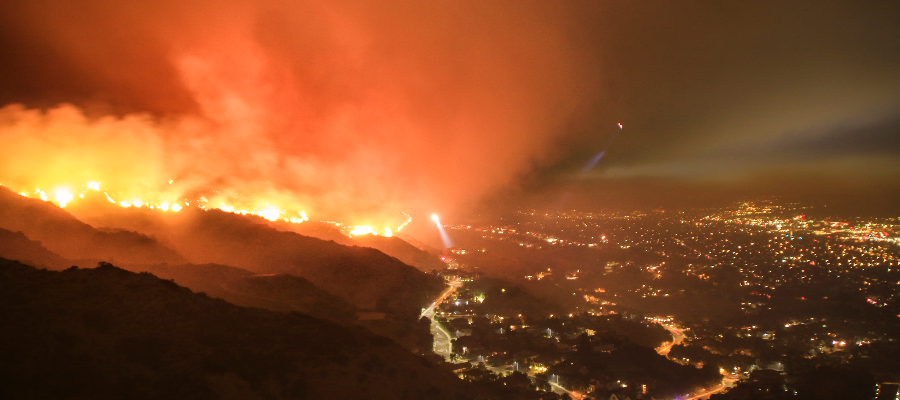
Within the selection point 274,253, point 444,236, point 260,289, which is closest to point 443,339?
point 260,289

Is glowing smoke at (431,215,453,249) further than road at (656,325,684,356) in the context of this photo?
Yes

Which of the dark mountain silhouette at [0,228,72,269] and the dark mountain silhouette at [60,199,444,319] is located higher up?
the dark mountain silhouette at [60,199,444,319]

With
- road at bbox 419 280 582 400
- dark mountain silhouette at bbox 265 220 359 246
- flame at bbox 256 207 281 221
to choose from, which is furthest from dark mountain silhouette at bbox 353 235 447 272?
road at bbox 419 280 582 400

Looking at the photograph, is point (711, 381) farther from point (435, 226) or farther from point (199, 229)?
point (435, 226)

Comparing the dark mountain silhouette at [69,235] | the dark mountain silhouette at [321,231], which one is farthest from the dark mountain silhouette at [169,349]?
the dark mountain silhouette at [321,231]

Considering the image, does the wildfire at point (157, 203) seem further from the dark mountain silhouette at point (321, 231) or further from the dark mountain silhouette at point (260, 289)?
the dark mountain silhouette at point (260, 289)

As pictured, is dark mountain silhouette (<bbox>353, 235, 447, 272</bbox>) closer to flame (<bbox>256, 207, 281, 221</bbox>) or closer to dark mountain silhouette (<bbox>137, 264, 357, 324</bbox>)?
flame (<bbox>256, 207, 281, 221</bbox>)

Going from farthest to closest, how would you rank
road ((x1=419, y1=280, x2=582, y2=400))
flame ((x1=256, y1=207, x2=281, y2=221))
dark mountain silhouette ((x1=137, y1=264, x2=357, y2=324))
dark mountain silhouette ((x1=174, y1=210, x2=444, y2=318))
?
flame ((x1=256, y1=207, x2=281, y2=221)) → dark mountain silhouette ((x1=174, y1=210, x2=444, y2=318)) → dark mountain silhouette ((x1=137, y1=264, x2=357, y2=324)) → road ((x1=419, y1=280, x2=582, y2=400))
